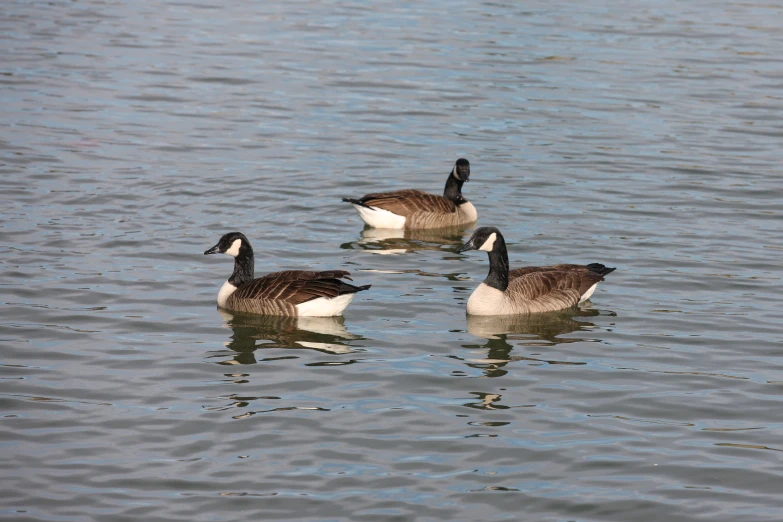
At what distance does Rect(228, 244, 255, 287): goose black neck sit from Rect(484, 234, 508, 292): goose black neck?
3.21m

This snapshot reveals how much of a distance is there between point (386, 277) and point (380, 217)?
2.57 metres

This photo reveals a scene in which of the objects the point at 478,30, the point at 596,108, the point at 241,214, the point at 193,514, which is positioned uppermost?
the point at 478,30

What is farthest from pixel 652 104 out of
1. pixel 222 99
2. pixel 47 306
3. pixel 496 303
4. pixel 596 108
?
pixel 47 306

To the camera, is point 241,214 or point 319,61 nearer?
point 241,214

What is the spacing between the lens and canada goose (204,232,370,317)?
47.1 ft

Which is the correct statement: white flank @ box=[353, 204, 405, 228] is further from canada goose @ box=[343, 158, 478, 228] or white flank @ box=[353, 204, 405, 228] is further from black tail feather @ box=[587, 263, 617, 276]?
black tail feather @ box=[587, 263, 617, 276]

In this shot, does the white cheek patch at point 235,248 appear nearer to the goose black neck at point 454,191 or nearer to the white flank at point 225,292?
the white flank at point 225,292

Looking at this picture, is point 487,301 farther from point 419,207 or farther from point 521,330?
point 419,207

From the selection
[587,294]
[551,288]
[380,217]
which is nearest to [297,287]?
[551,288]

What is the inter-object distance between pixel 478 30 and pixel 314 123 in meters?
11.5

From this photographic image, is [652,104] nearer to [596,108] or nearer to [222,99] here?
[596,108]

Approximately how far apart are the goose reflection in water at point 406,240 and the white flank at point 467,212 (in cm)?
12

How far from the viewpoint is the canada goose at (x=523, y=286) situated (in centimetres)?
1478

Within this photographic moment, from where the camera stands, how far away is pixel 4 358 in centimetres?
1286
